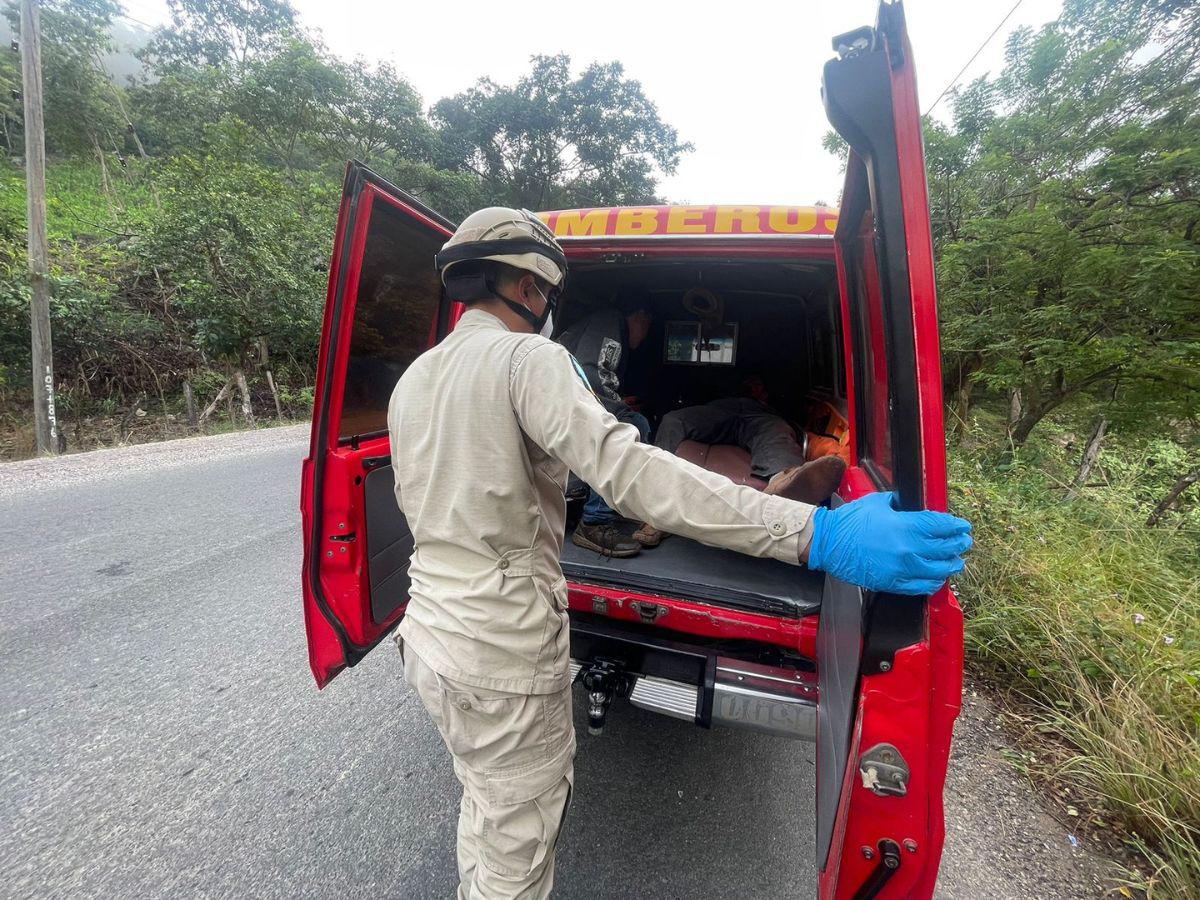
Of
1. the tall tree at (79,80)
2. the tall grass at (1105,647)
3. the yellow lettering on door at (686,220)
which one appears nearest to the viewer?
the tall grass at (1105,647)

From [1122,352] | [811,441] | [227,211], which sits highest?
[227,211]

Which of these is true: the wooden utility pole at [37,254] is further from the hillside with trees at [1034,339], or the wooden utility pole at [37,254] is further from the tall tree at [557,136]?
the tall tree at [557,136]

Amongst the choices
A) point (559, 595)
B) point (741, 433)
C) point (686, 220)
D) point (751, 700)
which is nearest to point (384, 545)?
point (559, 595)

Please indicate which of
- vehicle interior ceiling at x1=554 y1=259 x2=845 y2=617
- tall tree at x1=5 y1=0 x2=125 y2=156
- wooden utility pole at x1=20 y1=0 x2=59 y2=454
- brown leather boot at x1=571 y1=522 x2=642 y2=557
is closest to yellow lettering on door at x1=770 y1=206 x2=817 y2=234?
vehicle interior ceiling at x1=554 y1=259 x2=845 y2=617

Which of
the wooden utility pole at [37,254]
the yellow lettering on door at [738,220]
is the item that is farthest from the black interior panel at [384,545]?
the wooden utility pole at [37,254]

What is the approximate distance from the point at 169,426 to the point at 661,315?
1039cm

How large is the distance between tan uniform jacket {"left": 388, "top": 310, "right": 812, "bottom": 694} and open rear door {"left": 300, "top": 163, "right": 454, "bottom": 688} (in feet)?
1.96

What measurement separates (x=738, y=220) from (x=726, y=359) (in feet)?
8.60

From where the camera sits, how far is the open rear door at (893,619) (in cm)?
86

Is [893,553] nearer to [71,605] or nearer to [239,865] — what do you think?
[239,865]

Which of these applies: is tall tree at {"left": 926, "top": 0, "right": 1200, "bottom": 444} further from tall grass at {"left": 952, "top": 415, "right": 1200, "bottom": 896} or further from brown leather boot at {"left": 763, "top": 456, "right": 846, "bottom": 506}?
brown leather boot at {"left": 763, "top": 456, "right": 846, "bottom": 506}

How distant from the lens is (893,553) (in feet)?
2.92

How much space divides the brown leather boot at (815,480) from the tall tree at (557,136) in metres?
24.8

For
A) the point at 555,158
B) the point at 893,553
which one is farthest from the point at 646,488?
the point at 555,158
